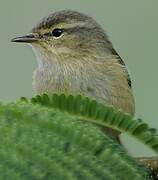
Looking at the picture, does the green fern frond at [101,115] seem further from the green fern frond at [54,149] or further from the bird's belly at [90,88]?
the bird's belly at [90,88]

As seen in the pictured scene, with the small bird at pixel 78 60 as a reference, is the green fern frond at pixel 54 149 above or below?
above

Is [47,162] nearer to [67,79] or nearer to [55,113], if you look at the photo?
[55,113]

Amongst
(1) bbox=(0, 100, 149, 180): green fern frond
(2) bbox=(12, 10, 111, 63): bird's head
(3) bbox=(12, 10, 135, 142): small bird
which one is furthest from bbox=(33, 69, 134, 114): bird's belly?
(1) bbox=(0, 100, 149, 180): green fern frond

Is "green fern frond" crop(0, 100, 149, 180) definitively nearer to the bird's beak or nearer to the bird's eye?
the bird's beak

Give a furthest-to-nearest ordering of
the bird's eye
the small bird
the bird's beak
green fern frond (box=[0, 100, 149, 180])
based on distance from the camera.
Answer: the bird's eye, the bird's beak, the small bird, green fern frond (box=[0, 100, 149, 180])

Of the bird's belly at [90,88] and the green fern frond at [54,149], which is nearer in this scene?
the green fern frond at [54,149]

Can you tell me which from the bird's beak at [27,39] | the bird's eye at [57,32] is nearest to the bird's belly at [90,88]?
the bird's beak at [27,39]
